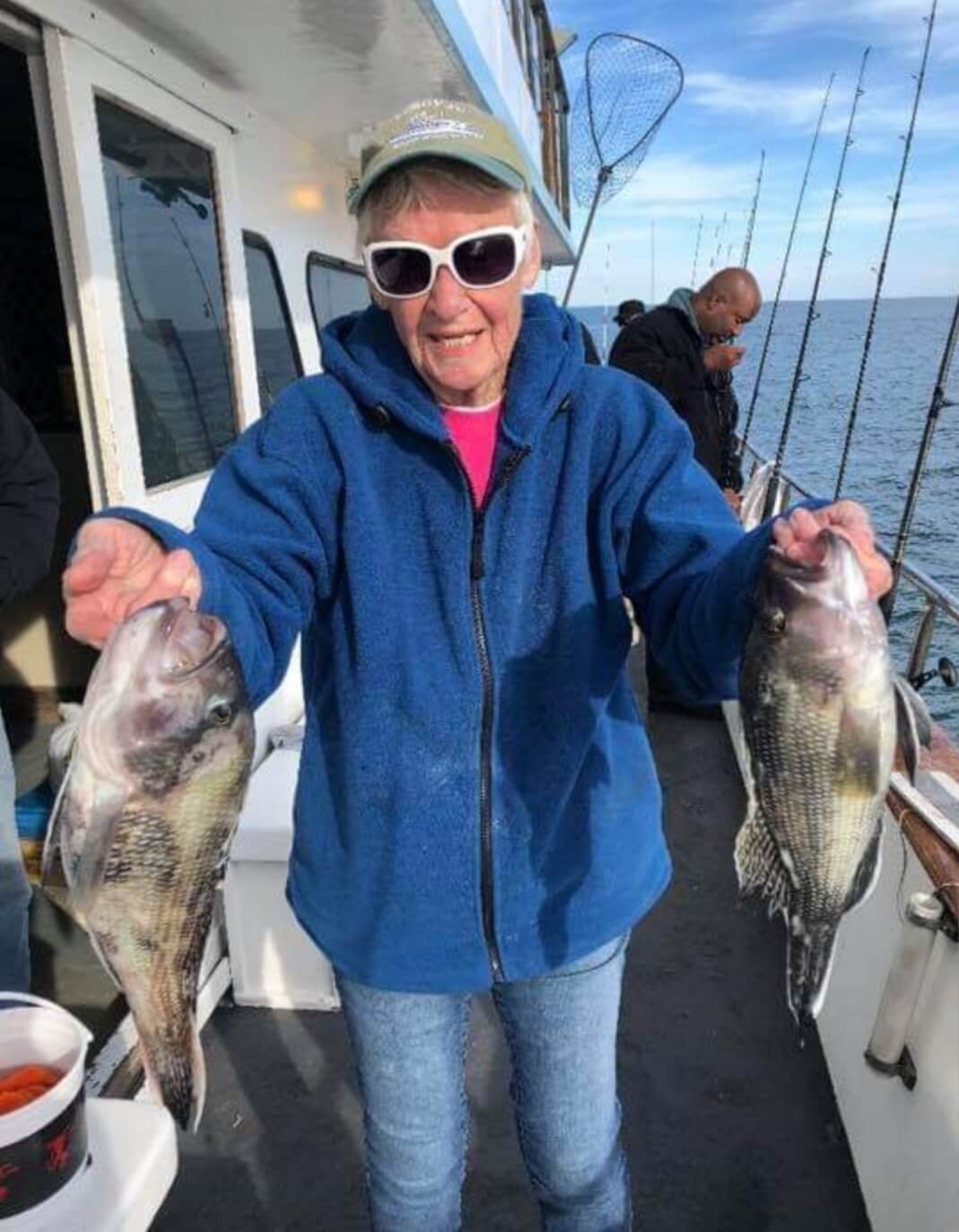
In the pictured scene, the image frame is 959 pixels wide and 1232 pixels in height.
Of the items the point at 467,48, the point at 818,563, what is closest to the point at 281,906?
the point at 818,563

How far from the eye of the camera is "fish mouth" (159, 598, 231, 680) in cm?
125

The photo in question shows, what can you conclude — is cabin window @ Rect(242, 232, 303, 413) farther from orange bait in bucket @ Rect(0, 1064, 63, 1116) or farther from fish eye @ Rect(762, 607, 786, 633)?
fish eye @ Rect(762, 607, 786, 633)

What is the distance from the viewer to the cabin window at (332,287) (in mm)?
5637

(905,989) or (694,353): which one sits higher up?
(694,353)

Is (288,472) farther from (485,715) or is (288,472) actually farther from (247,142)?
(247,142)

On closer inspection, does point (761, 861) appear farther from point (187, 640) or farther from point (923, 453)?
point (923, 453)

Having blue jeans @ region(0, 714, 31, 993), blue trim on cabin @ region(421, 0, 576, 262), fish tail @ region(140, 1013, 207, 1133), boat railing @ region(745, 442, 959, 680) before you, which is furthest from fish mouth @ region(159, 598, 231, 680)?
boat railing @ region(745, 442, 959, 680)

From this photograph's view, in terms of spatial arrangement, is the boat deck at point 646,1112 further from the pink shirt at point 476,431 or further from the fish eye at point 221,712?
the pink shirt at point 476,431

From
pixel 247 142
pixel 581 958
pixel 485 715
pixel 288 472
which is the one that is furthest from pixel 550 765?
pixel 247 142

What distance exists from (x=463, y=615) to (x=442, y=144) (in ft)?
2.61

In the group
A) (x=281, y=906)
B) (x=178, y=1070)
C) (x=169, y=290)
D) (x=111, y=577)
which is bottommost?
(x=281, y=906)

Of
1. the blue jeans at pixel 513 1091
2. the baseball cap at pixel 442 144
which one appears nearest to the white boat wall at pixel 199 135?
the baseball cap at pixel 442 144

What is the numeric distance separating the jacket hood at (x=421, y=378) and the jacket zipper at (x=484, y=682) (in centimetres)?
7

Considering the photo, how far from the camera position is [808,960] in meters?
1.60
